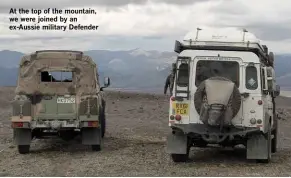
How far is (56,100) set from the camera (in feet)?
46.1

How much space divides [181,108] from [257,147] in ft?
5.99

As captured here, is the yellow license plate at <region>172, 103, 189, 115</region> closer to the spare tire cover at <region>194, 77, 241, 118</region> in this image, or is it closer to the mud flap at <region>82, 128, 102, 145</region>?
the spare tire cover at <region>194, 77, 241, 118</region>

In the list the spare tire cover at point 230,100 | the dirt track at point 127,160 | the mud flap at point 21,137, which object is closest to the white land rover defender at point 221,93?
the spare tire cover at point 230,100

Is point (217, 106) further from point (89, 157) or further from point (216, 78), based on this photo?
point (89, 157)

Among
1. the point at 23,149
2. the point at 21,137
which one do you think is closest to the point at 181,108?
the point at 21,137

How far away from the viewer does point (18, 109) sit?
13.8 meters

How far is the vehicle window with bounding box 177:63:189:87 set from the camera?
1233 centimetres

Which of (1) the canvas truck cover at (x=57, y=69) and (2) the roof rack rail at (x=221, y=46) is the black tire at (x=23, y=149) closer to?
(1) the canvas truck cover at (x=57, y=69)

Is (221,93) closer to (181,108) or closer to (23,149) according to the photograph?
(181,108)

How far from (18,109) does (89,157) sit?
205cm

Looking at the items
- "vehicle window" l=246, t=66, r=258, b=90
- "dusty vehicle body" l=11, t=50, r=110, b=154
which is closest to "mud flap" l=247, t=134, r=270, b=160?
"vehicle window" l=246, t=66, r=258, b=90

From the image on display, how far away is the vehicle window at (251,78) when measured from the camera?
40.0 ft

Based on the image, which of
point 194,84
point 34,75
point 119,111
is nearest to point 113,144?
point 34,75

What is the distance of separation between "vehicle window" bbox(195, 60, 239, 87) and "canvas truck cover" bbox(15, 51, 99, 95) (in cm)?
319
